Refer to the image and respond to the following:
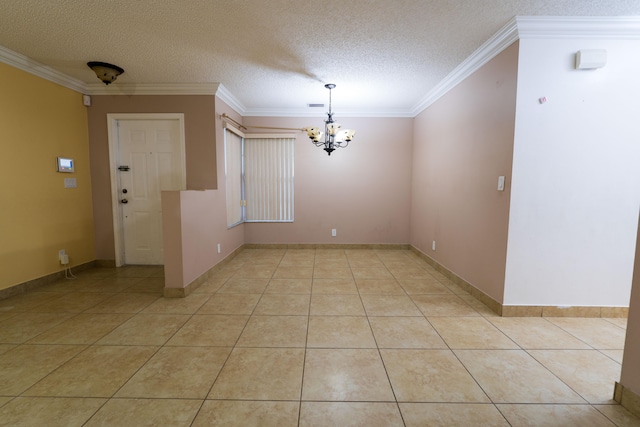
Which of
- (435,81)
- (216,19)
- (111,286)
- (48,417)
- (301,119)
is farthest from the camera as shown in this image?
(301,119)

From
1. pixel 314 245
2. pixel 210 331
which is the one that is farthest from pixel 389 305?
pixel 314 245

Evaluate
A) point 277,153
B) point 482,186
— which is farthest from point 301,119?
point 482,186

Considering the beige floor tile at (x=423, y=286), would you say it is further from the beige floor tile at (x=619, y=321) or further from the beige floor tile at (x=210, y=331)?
the beige floor tile at (x=210, y=331)

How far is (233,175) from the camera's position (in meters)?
4.83

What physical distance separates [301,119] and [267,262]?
2.72m

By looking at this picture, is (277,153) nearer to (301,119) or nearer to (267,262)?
(301,119)

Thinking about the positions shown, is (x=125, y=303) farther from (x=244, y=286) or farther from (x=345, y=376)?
(x=345, y=376)

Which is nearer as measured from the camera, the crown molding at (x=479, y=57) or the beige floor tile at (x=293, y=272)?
the crown molding at (x=479, y=57)

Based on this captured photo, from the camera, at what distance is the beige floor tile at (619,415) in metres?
1.46

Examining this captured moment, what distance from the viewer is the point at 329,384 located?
1.73 meters

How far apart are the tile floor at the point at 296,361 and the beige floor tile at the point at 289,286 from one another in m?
0.04

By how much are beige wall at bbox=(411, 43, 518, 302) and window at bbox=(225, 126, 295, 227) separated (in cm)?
253

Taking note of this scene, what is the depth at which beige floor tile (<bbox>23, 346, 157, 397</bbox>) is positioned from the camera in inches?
65.4

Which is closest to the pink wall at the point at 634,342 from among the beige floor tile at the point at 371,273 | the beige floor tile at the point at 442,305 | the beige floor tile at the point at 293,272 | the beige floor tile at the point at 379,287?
the beige floor tile at the point at 442,305
